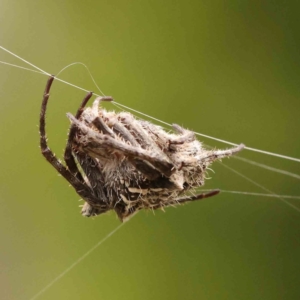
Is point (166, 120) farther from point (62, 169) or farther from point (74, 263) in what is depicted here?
point (62, 169)

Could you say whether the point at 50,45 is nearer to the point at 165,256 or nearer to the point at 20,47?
the point at 20,47

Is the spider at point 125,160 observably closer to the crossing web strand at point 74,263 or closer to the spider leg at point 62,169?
the spider leg at point 62,169

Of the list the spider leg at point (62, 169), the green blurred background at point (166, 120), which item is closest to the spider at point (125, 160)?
the spider leg at point (62, 169)

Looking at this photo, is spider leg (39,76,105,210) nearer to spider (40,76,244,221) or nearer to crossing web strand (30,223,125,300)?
spider (40,76,244,221)

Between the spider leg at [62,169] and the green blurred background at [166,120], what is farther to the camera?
the green blurred background at [166,120]

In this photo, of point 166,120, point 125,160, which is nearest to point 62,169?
point 125,160

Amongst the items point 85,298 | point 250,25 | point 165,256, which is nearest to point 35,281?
point 85,298

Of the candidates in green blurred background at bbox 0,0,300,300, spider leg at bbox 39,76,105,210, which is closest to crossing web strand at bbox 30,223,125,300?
green blurred background at bbox 0,0,300,300
